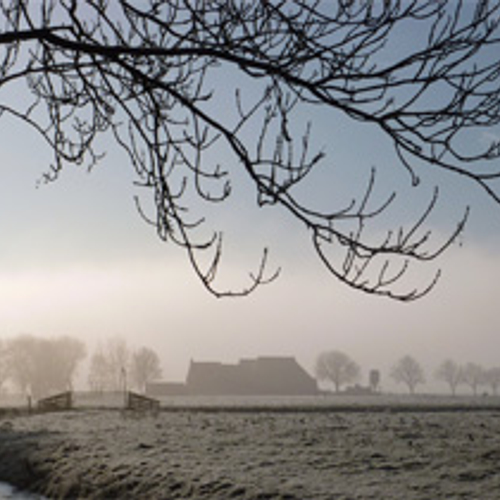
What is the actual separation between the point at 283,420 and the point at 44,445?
8.20 metres

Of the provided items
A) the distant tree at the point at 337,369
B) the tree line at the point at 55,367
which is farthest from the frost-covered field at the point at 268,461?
the distant tree at the point at 337,369

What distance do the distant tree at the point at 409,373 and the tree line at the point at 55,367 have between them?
176 feet

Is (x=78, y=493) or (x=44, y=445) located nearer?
(x=78, y=493)

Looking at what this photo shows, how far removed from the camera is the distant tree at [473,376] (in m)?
169

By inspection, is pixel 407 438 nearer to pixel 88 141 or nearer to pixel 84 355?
pixel 88 141

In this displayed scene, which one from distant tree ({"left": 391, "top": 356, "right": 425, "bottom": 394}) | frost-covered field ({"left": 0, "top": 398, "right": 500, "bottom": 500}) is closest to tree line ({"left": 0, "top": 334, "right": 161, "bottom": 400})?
distant tree ({"left": 391, "top": 356, "right": 425, "bottom": 394})

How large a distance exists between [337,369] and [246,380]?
35.0m

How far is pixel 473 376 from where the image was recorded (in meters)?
169

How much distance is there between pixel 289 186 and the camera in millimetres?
6531

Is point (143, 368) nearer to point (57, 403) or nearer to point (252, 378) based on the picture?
point (252, 378)

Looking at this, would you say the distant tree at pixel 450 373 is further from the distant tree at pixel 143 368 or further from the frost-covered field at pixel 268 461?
the frost-covered field at pixel 268 461

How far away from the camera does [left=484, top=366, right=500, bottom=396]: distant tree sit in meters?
168

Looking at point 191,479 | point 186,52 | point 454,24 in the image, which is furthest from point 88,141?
point 191,479

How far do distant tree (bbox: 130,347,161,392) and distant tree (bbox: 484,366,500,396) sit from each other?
72199mm
